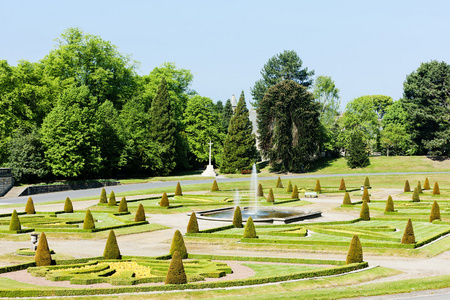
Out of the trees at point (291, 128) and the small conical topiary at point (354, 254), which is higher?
the trees at point (291, 128)

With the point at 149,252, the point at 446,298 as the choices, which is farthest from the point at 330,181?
the point at 446,298

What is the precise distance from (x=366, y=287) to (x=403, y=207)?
27484mm

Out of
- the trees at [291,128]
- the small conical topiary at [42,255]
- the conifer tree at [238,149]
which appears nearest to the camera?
the small conical topiary at [42,255]

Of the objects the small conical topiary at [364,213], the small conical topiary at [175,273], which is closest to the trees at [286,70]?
the small conical topiary at [364,213]

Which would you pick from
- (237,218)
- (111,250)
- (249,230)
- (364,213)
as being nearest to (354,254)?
(249,230)

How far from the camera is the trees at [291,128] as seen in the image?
A: 89.9 meters

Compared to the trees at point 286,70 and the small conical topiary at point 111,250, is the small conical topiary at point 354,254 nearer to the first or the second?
the small conical topiary at point 111,250

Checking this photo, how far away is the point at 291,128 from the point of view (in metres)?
92.1

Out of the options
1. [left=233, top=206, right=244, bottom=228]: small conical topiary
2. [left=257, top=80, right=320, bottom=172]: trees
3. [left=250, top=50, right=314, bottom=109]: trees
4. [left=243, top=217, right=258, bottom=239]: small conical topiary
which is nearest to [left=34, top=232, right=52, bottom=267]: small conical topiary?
[left=243, top=217, right=258, bottom=239]: small conical topiary

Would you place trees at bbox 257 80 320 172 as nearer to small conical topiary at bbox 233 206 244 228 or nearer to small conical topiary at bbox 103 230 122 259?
small conical topiary at bbox 233 206 244 228

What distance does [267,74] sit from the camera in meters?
116

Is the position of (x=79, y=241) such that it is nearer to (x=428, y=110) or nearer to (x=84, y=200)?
(x=84, y=200)

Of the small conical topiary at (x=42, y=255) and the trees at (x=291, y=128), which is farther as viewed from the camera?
the trees at (x=291, y=128)

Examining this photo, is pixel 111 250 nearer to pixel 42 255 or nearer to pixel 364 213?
pixel 42 255
